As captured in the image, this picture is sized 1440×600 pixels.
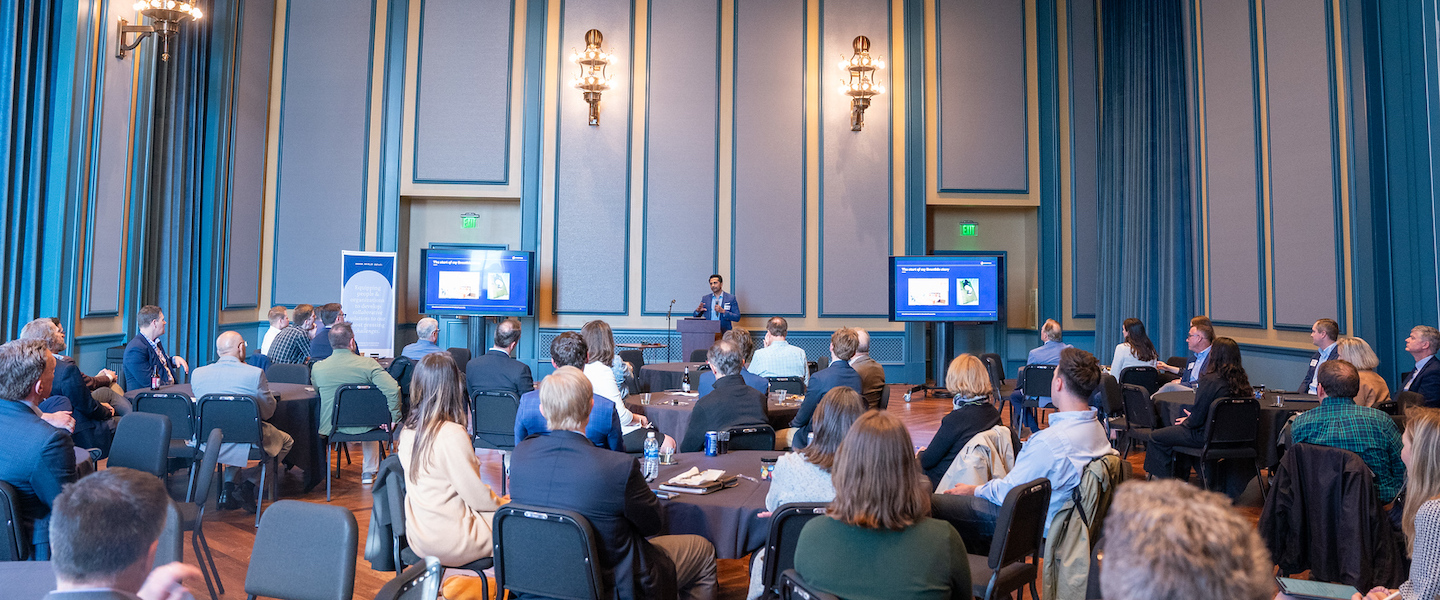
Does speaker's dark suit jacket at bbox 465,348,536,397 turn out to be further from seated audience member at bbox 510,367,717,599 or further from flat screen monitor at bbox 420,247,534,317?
flat screen monitor at bbox 420,247,534,317

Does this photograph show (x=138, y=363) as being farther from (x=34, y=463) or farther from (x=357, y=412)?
(x=34, y=463)

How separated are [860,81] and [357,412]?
7656 millimetres

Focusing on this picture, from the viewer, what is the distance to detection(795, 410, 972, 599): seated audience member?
1.98m

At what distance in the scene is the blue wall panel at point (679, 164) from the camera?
36.5 feet

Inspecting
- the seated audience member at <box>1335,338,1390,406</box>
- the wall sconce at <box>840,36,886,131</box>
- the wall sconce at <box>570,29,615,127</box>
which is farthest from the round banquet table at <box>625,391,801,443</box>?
the wall sconce at <box>840,36,886,131</box>

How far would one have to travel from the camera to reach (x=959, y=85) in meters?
11.3

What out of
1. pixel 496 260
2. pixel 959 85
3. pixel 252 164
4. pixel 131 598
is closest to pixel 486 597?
pixel 131 598

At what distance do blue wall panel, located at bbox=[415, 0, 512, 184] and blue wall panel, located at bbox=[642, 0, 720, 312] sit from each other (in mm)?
1937

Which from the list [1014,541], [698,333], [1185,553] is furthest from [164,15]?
[1185,553]

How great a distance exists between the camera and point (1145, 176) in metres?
10.1

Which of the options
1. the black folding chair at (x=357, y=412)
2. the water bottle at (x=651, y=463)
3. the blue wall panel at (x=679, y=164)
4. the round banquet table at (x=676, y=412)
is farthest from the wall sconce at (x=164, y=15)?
the water bottle at (x=651, y=463)

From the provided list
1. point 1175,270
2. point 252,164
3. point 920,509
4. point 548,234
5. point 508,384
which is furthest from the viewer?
point 548,234

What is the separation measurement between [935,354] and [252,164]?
29.6 feet

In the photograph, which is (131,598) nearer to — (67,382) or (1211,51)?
(67,382)
